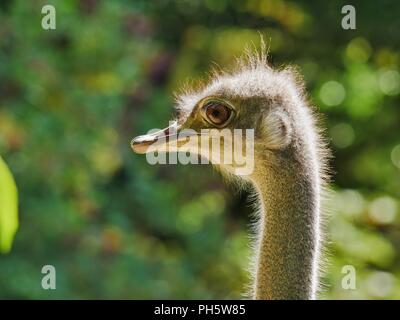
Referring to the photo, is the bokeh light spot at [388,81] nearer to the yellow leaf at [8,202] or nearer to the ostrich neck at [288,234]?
the ostrich neck at [288,234]

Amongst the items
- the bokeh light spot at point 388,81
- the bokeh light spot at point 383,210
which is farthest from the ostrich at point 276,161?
the bokeh light spot at point 388,81

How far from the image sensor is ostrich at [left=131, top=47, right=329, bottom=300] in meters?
2.93

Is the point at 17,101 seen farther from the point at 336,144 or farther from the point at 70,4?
the point at 336,144

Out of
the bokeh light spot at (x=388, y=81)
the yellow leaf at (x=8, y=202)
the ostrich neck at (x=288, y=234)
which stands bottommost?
the yellow leaf at (x=8, y=202)

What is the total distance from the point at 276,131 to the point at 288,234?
268 mm

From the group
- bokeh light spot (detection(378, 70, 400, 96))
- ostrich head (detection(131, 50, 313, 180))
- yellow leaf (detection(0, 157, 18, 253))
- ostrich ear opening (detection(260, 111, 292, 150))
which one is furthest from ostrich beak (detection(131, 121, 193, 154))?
bokeh light spot (detection(378, 70, 400, 96))

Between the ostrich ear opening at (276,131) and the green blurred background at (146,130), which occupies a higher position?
the green blurred background at (146,130)

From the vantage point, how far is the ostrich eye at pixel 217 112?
3.07 metres

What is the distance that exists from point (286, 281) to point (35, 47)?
3.95 m

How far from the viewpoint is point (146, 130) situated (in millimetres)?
7113

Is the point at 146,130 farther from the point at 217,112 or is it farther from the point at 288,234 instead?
the point at 288,234

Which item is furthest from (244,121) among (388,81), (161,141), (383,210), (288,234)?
(388,81)

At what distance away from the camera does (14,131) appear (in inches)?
250

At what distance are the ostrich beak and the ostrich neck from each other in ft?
0.80
